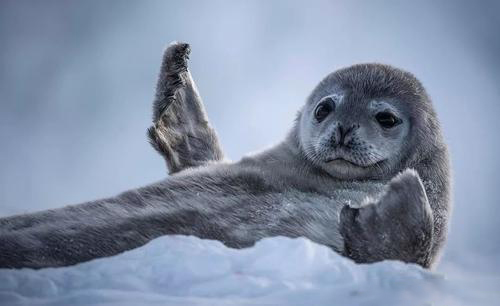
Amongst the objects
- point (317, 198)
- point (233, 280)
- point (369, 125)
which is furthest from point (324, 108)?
point (233, 280)

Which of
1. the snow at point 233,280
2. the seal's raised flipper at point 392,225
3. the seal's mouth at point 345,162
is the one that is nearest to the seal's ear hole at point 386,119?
the seal's mouth at point 345,162

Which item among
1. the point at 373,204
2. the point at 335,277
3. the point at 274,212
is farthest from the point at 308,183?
the point at 335,277

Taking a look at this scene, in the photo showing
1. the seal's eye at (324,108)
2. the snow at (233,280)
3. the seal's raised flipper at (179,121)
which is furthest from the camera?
the seal's raised flipper at (179,121)

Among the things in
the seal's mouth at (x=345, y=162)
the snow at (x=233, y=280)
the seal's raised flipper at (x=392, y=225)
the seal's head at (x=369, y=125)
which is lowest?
the snow at (x=233, y=280)

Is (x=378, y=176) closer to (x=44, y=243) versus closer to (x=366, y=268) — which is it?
(x=366, y=268)

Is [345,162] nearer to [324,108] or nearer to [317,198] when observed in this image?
[317,198]

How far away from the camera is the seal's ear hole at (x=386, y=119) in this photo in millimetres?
4109

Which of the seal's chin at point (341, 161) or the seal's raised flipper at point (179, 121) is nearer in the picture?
the seal's chin at point (341, 161)

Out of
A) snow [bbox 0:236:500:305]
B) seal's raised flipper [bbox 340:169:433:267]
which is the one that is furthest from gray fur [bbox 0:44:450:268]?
snow [bbox 0:236:500:305]

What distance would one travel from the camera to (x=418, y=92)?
169 inches

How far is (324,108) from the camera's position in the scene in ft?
14.0

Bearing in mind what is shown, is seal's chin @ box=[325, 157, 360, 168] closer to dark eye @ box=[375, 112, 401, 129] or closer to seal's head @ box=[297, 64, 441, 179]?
seal's head @ box=[297, 64, 441, 179]

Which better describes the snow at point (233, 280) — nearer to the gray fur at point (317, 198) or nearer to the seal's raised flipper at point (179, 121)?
the gray fur at point (317, 198)

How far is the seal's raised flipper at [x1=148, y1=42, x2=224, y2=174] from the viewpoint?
4.90 meters
